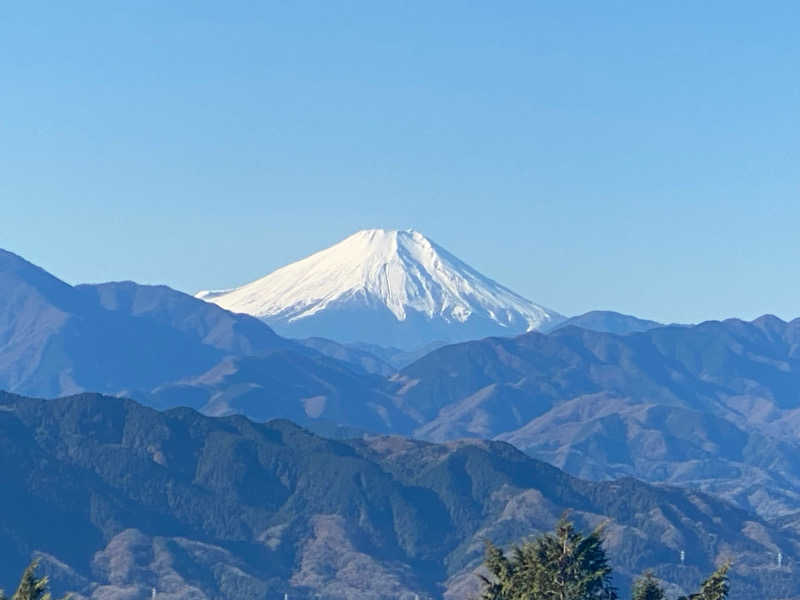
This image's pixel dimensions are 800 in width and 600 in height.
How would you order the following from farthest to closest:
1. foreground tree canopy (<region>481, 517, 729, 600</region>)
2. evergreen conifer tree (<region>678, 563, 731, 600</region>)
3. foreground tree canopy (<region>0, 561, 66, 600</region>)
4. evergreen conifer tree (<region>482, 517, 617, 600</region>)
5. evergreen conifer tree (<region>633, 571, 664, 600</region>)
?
evergreen conifer tree (<region>633, 571, 664, 600</region>)
evergreen conifer tree (<region>482, 517, 617, 600</region>)
foreground tree canopy (<region>481, 517, 729, 600</region>)
evergreen conifer tree (<region>678, 563, 731, 600</region>)
foreground tree canopy (<region>0, 561, 66, 600</region>)

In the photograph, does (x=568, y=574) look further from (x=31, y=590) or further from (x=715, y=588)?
(x=31, y=590)

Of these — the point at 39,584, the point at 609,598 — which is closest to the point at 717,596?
the point at 609,598

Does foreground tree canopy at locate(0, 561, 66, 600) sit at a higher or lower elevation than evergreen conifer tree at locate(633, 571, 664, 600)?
lower

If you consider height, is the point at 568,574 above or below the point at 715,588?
below

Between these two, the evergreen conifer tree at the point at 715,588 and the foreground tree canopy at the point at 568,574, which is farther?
the foreground tree canopy at the point at 568,574

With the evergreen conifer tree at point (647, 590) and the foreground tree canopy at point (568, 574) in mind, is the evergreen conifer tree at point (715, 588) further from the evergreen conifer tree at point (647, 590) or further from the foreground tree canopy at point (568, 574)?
the evergreen conifer tree at point (647, 590)

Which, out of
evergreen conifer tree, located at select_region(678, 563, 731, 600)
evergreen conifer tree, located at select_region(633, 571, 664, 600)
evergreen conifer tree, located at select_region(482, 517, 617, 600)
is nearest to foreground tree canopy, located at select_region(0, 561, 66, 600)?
evergreen conifer tree, located at select_region(482, 517, 617, 600)

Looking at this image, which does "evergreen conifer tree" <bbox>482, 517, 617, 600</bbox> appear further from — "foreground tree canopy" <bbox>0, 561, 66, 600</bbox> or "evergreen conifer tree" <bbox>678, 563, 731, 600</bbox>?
"foreground tree canopy" <bbox>0, 561, 66, 600</bbox>

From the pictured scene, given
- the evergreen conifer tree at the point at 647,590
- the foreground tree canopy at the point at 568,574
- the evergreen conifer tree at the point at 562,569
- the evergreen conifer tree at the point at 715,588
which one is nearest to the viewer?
the evergreen conifer tree at the point at 715,588

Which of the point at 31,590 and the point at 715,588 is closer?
the point at 31,590

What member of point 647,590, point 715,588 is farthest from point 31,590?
point 715,588

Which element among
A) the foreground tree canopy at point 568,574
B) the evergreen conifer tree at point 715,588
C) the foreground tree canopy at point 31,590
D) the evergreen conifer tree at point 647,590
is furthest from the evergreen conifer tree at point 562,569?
the foreground tree canopy at point 31,590

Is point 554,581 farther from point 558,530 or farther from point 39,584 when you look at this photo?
point 39,584

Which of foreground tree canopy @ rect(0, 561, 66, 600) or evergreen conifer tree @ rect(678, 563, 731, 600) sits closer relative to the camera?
foreground tree canopy @ rect(0, 561, 66, 600)
